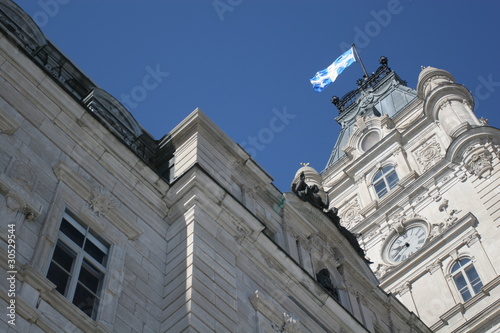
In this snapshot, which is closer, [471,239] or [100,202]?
[100,202]

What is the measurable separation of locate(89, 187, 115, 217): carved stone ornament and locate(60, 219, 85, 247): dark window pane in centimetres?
78

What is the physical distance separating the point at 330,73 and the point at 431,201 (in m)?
20.7

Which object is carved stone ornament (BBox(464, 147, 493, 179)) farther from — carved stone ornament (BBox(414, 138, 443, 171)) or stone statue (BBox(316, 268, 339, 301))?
stone statue (BBox(316, 268, 339, 301))

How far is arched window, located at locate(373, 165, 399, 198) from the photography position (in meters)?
40.3

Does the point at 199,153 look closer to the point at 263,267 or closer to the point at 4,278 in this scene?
the point at 263,267

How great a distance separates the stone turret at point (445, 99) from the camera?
38750 millimetres

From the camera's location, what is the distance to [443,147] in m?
39.0

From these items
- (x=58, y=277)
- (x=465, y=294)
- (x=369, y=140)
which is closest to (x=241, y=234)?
(x=58, y=277)

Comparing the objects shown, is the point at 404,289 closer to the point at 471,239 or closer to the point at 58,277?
the point at 471,239

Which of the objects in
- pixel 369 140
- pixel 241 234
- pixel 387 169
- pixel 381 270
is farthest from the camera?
pixel 369 140

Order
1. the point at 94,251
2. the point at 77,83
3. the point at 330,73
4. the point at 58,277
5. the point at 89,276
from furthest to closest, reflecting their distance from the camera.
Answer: the point at 330,73, the point at 77,83, the point at 94,251, the point at 89,276, the point at 58,277

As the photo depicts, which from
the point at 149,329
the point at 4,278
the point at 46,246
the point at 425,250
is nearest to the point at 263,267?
the point at 149,329

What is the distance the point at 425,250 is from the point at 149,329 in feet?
67.7

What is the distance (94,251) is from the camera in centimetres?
1528
